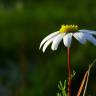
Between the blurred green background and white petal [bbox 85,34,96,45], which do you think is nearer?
white petal [bbox 85,34,96,45]

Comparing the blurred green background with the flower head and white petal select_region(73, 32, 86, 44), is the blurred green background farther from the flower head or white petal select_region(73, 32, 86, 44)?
white petal select_region(73, 32, 86, 44)

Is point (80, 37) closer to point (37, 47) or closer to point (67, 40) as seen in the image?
point (67, 40)

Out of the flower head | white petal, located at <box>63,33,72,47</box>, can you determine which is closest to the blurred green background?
the flower head

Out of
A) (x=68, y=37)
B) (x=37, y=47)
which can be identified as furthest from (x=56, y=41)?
(x=37, y=47)

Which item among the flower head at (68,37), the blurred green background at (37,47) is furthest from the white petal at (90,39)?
the blurred green background at (37,47)

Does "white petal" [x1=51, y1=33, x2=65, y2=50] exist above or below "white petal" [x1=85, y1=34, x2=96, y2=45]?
above

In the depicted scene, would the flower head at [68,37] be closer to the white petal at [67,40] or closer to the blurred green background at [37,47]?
the white petal at [67,40]

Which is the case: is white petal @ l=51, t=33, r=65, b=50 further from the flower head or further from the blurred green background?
the blurred green background

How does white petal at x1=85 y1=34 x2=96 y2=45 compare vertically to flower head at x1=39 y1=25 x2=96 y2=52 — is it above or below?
below

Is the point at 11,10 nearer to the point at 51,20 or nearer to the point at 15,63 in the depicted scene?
the point at 51,20
